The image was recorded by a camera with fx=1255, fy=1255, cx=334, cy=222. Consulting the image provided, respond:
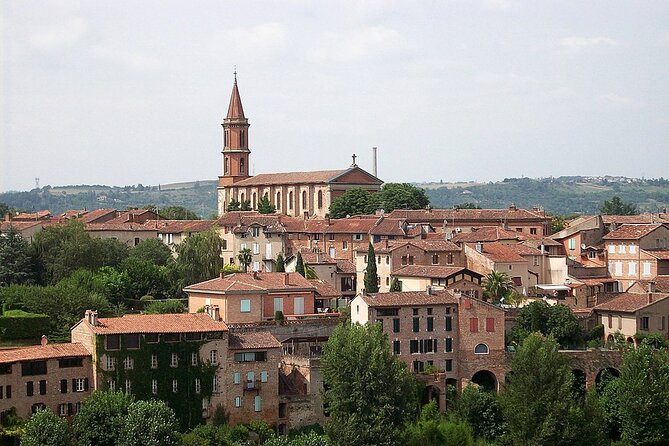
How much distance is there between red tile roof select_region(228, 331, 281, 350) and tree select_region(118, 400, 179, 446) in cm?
555

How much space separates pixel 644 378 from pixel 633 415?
1642mm

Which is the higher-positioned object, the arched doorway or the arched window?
the arched window

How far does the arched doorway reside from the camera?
56.4 metres

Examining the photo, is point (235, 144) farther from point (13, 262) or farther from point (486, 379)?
point (486, 379)

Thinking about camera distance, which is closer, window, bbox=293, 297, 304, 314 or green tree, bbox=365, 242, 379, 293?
window, bbox=293, 297, 304, 314

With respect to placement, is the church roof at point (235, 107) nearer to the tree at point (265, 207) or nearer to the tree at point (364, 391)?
the tree at point (265, 207)

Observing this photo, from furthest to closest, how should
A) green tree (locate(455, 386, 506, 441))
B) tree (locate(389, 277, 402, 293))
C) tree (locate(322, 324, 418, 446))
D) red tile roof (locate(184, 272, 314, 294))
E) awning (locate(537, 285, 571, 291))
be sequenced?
awning (locate(537, 285, 571, 291))
tree (locate(389, 277, 402, 293))
red tile roof (locate(184, 272, 314, 294))
green tree (locate(455, 386, 506, 441))
tree (locate(322, 324, 418, 446))

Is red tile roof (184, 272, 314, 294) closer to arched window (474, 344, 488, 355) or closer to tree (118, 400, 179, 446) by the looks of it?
arched window (474, 344, 488, 355)

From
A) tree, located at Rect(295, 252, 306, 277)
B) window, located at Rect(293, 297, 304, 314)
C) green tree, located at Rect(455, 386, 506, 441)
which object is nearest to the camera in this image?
green tree, located at Rect(455, 386, 506, 441)

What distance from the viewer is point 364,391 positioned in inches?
1971

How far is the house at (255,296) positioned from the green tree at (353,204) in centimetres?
2986

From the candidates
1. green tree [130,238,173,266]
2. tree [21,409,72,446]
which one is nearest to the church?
green tree [130,238,173,266]

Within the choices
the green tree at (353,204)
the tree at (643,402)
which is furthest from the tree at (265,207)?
the tree at (643,402)

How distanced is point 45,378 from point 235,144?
70723 mm
